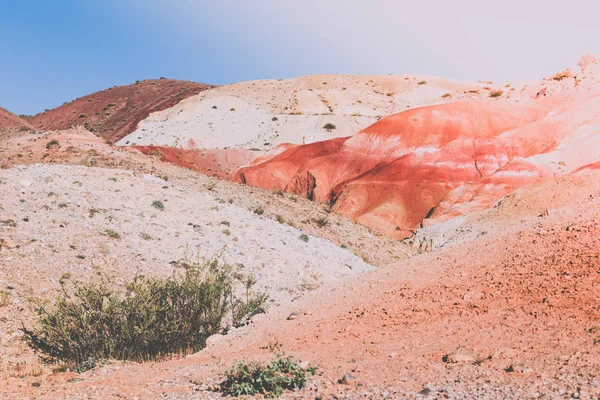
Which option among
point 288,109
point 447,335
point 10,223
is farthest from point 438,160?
point 447,335

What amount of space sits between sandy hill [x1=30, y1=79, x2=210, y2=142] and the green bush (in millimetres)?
62291

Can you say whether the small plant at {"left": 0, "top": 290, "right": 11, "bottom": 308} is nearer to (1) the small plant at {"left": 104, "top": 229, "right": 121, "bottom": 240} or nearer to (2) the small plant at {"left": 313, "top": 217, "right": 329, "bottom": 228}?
(1) the small plant at {"left": 104, "top": 229, "right": 121, "bottom": 240}

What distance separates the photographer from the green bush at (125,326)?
7.71m

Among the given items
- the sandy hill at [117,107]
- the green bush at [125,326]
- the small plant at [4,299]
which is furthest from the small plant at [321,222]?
the sandy hill at [117,107]

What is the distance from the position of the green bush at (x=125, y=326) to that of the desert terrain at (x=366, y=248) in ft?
1.40

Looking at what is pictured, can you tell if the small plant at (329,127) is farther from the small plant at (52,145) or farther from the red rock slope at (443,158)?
the small plant at (52,145)

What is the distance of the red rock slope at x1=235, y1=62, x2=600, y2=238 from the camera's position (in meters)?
33.2

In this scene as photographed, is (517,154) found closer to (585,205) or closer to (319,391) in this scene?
(585,205)

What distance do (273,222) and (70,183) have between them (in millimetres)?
7925

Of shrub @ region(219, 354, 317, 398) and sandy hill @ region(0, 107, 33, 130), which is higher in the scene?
sandy hill @ region(0, 107, 33, 130)

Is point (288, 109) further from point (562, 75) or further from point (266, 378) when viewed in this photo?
point (266, 378)

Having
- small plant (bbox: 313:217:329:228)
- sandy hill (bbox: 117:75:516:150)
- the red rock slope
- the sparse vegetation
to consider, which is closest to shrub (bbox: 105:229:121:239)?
small plant (bbox: 313:217:329:228)

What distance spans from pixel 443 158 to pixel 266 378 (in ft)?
116

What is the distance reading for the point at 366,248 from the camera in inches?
864
